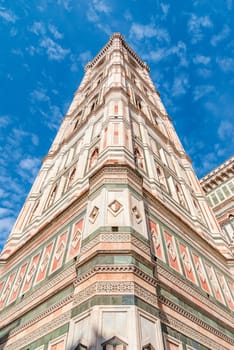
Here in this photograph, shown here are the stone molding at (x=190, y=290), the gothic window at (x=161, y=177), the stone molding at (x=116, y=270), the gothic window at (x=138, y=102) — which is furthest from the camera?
the gothic window at (x=138, y=102)

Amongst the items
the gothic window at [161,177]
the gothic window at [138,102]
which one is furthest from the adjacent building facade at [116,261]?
the gothic window at [138,102]

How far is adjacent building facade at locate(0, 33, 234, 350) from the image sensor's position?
12.4 ft

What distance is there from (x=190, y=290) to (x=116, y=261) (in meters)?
2.31

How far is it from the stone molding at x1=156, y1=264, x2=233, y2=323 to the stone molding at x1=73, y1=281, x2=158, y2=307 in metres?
1.15

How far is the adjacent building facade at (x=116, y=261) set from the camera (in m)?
3.79

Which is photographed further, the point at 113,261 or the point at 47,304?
the point at 47,304

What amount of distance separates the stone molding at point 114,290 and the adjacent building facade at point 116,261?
0.01 metres

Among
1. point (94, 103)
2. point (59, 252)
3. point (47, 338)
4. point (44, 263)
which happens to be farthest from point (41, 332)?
point (94, 103)

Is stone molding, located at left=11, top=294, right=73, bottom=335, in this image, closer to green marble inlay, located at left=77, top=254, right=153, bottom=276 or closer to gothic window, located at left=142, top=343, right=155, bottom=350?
green marble inlay, located at left=77, top=254, right=153, bottom=276

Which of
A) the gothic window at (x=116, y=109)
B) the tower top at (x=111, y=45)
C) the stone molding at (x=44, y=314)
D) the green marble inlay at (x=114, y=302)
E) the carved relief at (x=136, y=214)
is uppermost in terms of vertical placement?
the tower top at (x=111, y=45)

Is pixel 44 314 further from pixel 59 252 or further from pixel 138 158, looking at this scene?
pixel 138 158

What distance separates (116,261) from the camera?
4.25 meters

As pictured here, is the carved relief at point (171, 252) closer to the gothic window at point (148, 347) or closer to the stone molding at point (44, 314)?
the stone molding at point (44, 314)

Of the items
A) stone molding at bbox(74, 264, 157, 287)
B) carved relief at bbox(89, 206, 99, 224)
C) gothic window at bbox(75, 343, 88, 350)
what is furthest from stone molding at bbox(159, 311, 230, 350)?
carved relief at bbox(89, 206, 99, 224)
